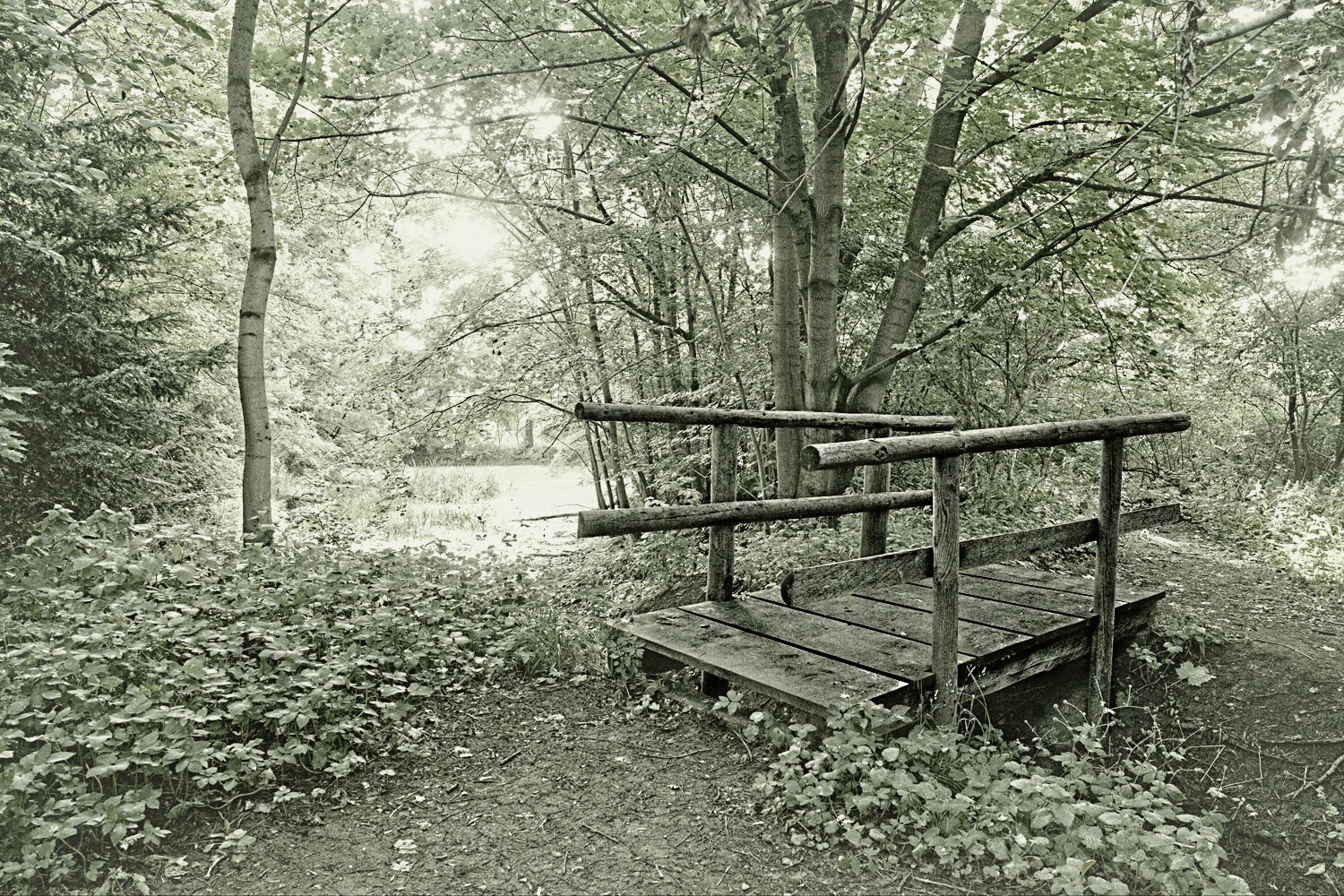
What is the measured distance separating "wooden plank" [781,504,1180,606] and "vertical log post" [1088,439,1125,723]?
0.26 metres

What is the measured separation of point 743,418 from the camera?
15.4 ft

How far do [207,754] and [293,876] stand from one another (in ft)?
2.11

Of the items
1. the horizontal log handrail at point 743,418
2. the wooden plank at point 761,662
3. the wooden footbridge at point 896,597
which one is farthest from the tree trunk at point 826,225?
the wooden plank at point 761,662

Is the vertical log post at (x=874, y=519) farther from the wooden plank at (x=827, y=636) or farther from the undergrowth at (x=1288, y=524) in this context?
the undergrowth at (x=1288, y=524)

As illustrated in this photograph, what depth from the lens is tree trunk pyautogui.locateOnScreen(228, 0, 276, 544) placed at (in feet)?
20.7

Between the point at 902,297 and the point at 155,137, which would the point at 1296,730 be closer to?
the point at 902,297

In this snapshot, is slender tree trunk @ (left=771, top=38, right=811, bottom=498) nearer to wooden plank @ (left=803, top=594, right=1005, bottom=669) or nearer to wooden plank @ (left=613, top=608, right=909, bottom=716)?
wooden plank @ (left=803, top=594, right=1005, bottom=669)

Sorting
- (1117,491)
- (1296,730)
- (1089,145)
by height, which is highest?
(1089,145)

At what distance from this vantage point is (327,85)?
6844 millimetres

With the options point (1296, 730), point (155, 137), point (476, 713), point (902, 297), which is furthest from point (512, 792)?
point (155, 137)

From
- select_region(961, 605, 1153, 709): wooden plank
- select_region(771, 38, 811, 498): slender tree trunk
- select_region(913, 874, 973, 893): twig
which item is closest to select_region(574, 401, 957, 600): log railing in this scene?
select_region(961, 605, 1153, 709): wooden plank

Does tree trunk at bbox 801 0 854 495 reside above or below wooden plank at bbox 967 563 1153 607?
above

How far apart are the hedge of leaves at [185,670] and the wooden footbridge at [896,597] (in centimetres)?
143

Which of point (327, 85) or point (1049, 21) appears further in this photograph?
point (327, 85)
